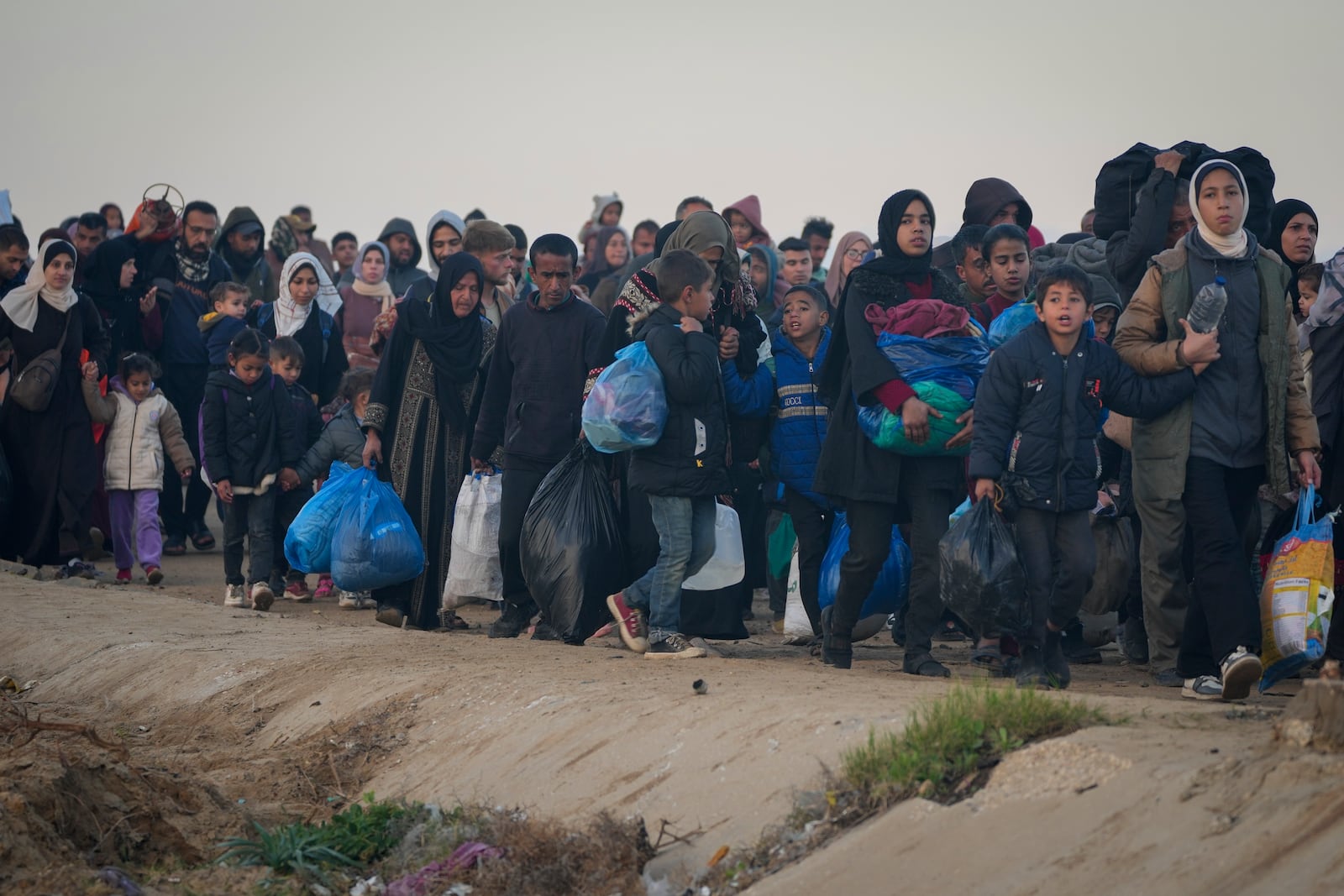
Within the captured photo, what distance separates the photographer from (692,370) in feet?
23.9

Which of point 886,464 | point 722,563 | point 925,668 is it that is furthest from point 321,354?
point 925,668

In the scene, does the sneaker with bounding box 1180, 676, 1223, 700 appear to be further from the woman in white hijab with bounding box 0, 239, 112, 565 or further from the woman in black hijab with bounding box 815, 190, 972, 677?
the woman in white hijab with bounding box 0, 239, 112, 565

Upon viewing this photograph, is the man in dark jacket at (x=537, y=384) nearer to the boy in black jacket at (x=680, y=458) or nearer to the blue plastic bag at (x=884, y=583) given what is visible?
the boy in black jacket at (x=680, y=458)

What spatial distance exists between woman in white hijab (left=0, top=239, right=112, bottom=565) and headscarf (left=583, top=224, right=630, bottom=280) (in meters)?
4.43

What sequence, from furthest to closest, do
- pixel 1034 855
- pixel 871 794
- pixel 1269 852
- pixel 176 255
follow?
pixel 176 255 → pixel 871 794 → pixel 1034 855 → pixel 1269 852

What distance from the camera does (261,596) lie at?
384 inches

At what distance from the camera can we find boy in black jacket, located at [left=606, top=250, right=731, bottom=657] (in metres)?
7.33

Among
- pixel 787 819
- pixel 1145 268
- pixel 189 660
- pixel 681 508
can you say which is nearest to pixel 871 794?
pixel 787 819

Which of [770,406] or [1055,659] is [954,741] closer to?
[1055,659]

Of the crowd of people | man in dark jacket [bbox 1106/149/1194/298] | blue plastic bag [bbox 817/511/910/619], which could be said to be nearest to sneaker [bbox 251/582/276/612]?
the crowd of people

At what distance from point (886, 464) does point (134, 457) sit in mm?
6581

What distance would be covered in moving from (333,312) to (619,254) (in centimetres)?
246

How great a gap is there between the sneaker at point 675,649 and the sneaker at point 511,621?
1.55 meters

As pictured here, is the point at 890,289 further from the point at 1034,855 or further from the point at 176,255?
the point at 176,255
